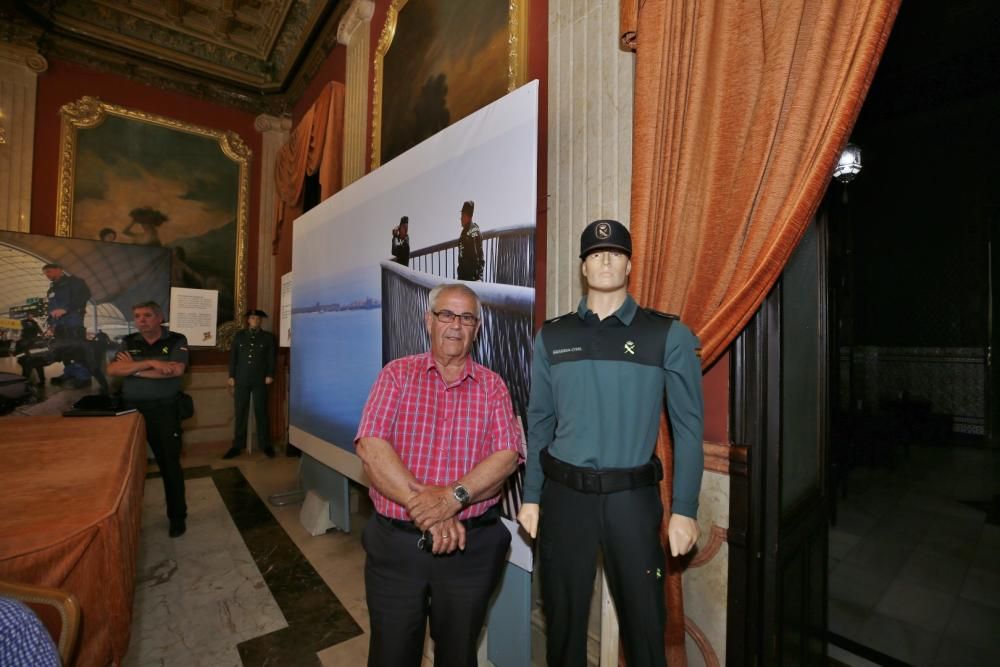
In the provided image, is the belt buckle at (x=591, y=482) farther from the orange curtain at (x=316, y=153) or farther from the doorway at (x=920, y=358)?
the orange curtain at (x=316, y=153)

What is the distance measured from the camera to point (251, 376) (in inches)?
257

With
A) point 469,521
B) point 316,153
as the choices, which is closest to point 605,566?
point 469,521

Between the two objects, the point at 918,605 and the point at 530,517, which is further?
the point at 918,605

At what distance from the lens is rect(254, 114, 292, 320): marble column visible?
295 inches

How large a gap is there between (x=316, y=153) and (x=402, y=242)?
345cm

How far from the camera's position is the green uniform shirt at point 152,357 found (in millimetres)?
3820

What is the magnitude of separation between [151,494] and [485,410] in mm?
4859

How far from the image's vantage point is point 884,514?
14.0 feet

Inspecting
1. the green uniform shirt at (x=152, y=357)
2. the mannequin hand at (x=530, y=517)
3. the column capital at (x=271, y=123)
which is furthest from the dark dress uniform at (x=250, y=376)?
the mannequin hand at (x=530, y=517)

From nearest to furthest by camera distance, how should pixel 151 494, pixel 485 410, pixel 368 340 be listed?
pixel 485 410 < pixel 368 340 < pixel 151 494

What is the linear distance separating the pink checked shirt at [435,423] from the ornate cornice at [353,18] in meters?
4.76

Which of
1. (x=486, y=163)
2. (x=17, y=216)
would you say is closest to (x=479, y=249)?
(x=486, y=163)

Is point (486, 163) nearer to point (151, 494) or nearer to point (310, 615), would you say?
point (310, 615)

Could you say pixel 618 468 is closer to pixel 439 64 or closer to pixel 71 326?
pixel 439 64
